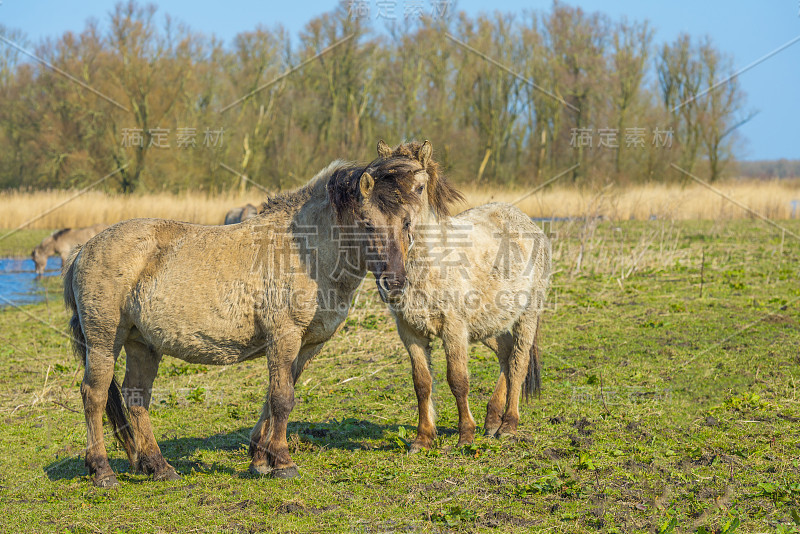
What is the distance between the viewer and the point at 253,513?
4.18 meters

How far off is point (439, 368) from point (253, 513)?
14.2 feet

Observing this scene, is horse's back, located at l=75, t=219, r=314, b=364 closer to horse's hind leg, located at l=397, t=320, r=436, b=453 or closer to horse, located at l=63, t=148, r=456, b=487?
horse, located at l=63, t=148, r=456, b=487

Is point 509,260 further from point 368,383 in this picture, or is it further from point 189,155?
point 189,155

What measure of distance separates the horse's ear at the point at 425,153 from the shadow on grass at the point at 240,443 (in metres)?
2.45

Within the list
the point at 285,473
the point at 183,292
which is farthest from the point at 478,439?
the point at 183,292

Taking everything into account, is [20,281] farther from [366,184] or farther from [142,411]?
[366,184]

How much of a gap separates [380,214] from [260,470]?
2.15 m

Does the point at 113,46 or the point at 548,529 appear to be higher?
the point at 113,46

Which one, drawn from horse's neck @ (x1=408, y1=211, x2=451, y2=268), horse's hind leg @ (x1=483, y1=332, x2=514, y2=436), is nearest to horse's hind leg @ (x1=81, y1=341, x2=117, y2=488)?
horse's neck @ (x1=408, y1=211, x2=451, y2=268)

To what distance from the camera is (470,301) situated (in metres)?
5.74

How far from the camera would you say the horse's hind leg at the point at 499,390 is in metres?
5.95

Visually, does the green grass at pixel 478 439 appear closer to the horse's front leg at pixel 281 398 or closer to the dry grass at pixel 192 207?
the horse's front leg at pixel 281 398

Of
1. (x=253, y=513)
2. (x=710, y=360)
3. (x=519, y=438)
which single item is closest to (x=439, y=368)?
(x=519, y=438)

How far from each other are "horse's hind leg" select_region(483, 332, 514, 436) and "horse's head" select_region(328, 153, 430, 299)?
1.86m
